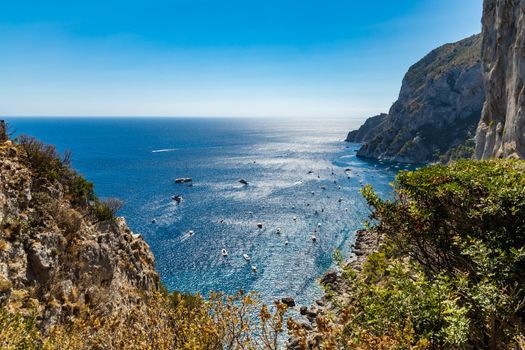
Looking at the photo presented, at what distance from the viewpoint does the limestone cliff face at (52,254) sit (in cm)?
1850

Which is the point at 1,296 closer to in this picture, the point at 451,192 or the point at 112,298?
the point at 112,298

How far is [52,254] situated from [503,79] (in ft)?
219

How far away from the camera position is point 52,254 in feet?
68.9

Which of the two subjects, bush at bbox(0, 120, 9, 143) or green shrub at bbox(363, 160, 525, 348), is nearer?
green shrub at bbox(363, 160, 525, 348)

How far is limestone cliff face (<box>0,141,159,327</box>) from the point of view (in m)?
18.5

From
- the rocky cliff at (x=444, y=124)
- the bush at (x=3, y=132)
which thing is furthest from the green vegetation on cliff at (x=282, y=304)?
the rocky cliff at (x=444, y=124)

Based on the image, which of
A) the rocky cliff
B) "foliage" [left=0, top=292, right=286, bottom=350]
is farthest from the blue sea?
the rocky cliff

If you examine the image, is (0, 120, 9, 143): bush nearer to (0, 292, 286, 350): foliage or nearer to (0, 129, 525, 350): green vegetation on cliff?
(0, 129, 525, 350): green vegetation on cliff

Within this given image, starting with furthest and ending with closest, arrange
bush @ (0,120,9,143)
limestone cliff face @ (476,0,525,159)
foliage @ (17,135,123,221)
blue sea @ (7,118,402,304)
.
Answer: blue sea @ (7,118,402,304), limestone cliff face @ (476,0,525,159), foliage @ (17,135,123,221), bush @ (0,120,9,143)

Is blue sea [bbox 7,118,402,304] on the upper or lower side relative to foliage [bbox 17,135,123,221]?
lower

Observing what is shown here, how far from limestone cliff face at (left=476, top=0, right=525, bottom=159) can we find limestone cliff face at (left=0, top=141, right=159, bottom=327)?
50059 mm

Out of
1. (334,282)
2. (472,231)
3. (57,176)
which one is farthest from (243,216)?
(472,231)

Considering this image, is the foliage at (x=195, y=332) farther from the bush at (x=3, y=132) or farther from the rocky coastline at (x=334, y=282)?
the rocky coastline at (x=334, y=282)

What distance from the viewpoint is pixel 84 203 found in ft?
90.0
